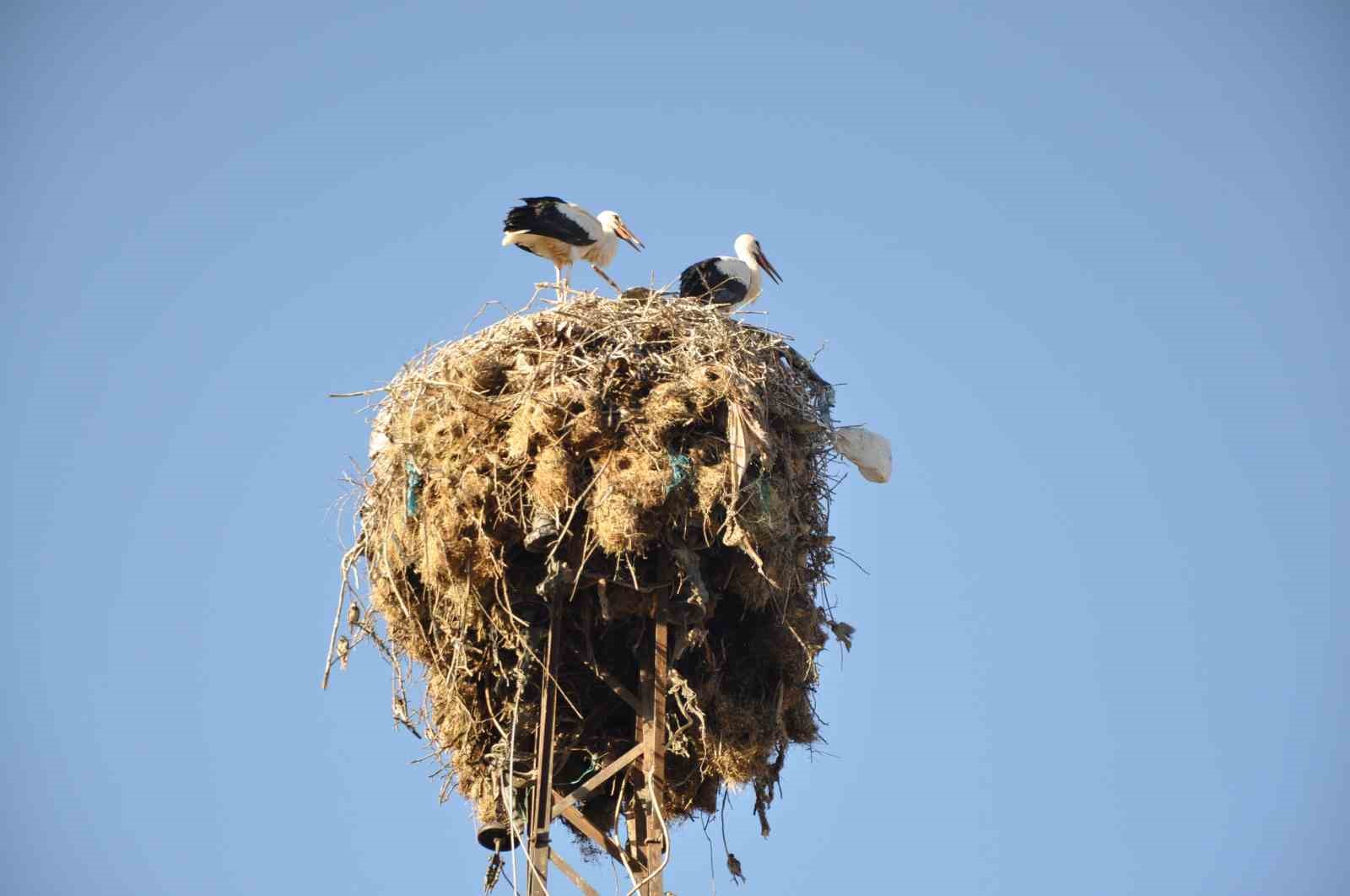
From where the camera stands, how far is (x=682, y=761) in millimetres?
10328

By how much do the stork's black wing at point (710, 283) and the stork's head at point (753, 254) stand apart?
1.77 meters

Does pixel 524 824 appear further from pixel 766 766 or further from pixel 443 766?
pixel 766 766

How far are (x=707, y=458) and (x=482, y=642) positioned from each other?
178 cm

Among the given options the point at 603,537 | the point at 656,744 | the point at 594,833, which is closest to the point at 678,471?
the point at 603,537

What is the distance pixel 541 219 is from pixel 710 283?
1.80 meters

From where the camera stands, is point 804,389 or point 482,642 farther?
point 804,389

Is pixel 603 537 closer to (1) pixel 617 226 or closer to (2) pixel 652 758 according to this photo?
(2) pixel 652 758

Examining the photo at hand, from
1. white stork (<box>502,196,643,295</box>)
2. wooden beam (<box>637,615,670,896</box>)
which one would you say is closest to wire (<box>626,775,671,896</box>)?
wooden beam (<box>637,615,670,896</box>)

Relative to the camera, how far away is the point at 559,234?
1417 centimetres

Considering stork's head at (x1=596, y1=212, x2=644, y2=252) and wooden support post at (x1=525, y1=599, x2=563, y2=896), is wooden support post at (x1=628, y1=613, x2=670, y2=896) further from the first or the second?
stork's head at (x1=596, y1=212, x2=644, y2=252)

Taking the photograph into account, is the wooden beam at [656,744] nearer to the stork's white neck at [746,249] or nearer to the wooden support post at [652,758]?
the wooden support post at [652,758]

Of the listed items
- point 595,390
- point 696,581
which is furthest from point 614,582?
point 595,390

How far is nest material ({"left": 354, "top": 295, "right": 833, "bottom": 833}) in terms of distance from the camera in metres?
9.50

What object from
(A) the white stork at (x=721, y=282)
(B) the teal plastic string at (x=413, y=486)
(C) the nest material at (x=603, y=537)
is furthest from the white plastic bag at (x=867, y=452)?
(B) the teal plastic string at (x=413, y=486)
